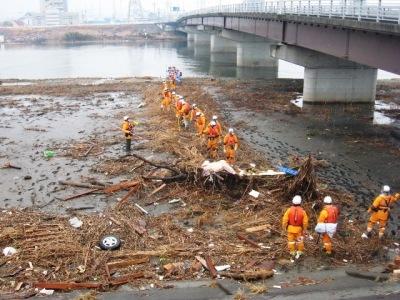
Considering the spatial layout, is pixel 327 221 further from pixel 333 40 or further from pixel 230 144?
pixel 333 40

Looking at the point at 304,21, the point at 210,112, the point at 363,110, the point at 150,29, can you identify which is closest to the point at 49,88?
the point at 210,112

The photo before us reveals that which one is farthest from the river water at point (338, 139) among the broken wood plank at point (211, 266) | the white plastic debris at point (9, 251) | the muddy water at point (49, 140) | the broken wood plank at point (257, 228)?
the white plastic debris at point (9, 251)

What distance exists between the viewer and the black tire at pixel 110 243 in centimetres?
1018

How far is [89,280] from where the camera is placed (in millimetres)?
9023

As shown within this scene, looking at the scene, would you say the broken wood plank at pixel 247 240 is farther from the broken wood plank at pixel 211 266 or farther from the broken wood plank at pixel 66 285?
the broken wood plank at pixel 66 285

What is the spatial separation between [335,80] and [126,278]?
2341 centimetres

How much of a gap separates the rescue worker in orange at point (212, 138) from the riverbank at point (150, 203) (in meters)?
0.42

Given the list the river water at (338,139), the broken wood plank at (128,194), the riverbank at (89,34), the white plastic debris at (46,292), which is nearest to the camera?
the white plastic debris at (46,292)

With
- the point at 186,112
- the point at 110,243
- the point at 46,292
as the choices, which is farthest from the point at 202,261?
the point at 186,112

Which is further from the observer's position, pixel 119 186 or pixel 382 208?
pixel 119 186

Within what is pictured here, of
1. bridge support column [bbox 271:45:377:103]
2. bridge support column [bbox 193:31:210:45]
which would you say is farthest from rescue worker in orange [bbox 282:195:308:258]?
bridge support column [bbox 193:31:210:45]

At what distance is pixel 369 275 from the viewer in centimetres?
913

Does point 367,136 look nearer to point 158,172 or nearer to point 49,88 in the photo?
point 158,172

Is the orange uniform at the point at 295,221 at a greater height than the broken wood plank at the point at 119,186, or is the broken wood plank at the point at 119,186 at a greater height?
the orange uniform at the point at 295,221
